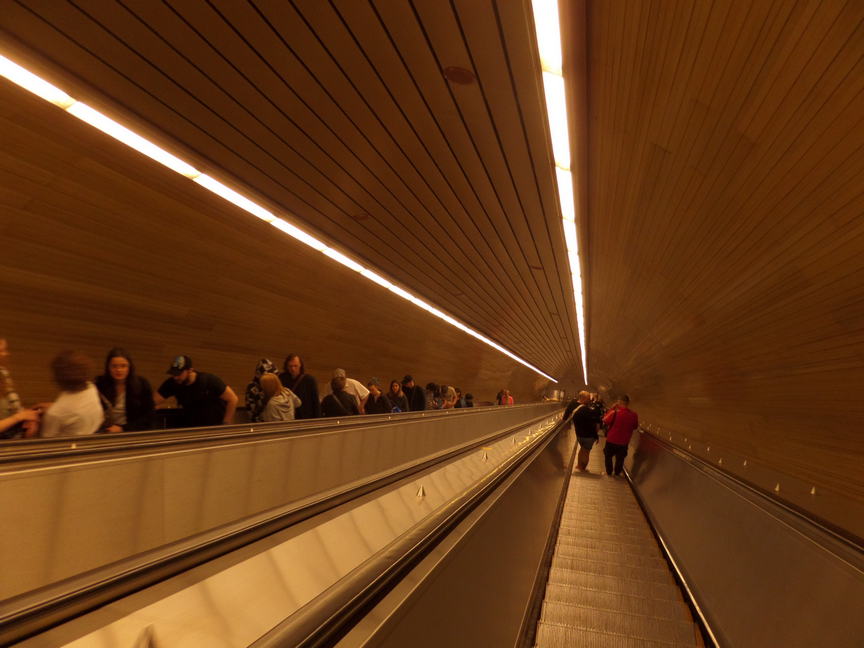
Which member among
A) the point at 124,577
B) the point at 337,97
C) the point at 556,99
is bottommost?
the point at 124,577

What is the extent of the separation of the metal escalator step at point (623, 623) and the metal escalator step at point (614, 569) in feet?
3.41

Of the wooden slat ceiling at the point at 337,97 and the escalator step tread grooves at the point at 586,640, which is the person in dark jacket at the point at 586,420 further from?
the escalator step tread grooves at the point at 586,640

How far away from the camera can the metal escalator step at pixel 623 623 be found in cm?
362

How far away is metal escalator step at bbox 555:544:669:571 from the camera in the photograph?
17.9 feet

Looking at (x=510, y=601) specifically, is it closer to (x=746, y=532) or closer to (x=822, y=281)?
(x=746, y=532)

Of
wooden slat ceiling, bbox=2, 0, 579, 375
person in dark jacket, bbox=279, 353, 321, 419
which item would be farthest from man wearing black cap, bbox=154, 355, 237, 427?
wooden slat ceiling, bbox=2, 0, 579, 375

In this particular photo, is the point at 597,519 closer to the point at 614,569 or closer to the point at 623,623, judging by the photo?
the point at 614,569

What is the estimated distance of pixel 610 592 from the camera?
4.25m

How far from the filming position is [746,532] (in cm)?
366

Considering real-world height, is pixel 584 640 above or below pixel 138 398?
below

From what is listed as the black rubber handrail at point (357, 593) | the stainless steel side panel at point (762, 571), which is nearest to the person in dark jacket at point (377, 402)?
the stainless steel side panel at point (762, 571)

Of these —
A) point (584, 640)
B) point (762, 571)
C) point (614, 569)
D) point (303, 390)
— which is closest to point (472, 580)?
point (584, 640)

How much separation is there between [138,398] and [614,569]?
4031 mm

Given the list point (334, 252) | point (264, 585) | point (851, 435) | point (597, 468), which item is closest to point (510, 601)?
point (264, 585)
